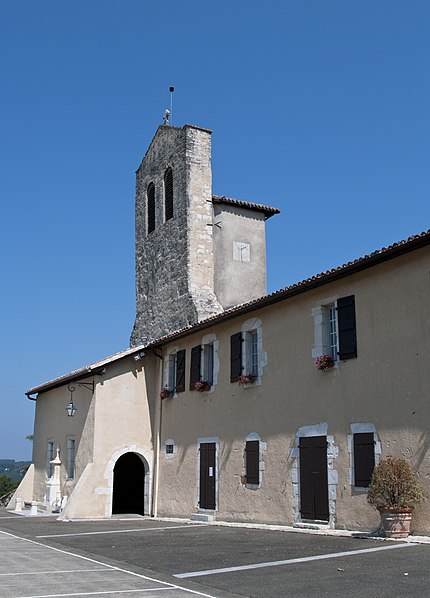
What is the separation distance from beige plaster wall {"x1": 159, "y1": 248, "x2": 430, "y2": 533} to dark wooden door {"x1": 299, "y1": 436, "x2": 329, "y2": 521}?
0.88 feet

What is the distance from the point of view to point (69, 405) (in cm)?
1952

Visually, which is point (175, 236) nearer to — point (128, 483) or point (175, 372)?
point (175, 372)

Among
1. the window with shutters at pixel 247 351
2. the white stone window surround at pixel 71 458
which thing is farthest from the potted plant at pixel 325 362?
the white stone window surround at pixel 71 458

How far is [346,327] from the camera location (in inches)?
503

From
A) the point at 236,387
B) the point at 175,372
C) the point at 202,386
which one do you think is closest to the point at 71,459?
the point at 175,372

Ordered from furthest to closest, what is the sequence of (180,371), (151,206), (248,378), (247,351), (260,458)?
(151,206)
(180,371)
(247,351)
(248,378)
(260,458)

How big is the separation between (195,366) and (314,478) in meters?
5.50

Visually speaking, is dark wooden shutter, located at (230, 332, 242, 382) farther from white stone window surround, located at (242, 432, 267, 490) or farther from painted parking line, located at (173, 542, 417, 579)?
painted parking line, located at (173, 542, 417, 579)

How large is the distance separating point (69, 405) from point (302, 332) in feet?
27.7

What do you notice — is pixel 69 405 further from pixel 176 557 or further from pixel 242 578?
pixel 242 578

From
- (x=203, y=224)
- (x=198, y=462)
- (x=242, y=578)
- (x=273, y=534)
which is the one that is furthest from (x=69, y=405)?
(x=242, y=578)

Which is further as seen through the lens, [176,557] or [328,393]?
[328,393]

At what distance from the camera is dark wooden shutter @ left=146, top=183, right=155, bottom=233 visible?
83.1 ft

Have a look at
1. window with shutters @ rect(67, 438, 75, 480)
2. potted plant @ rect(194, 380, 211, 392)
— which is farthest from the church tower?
window with shutters @ rect(67, 438, 75, 480)
